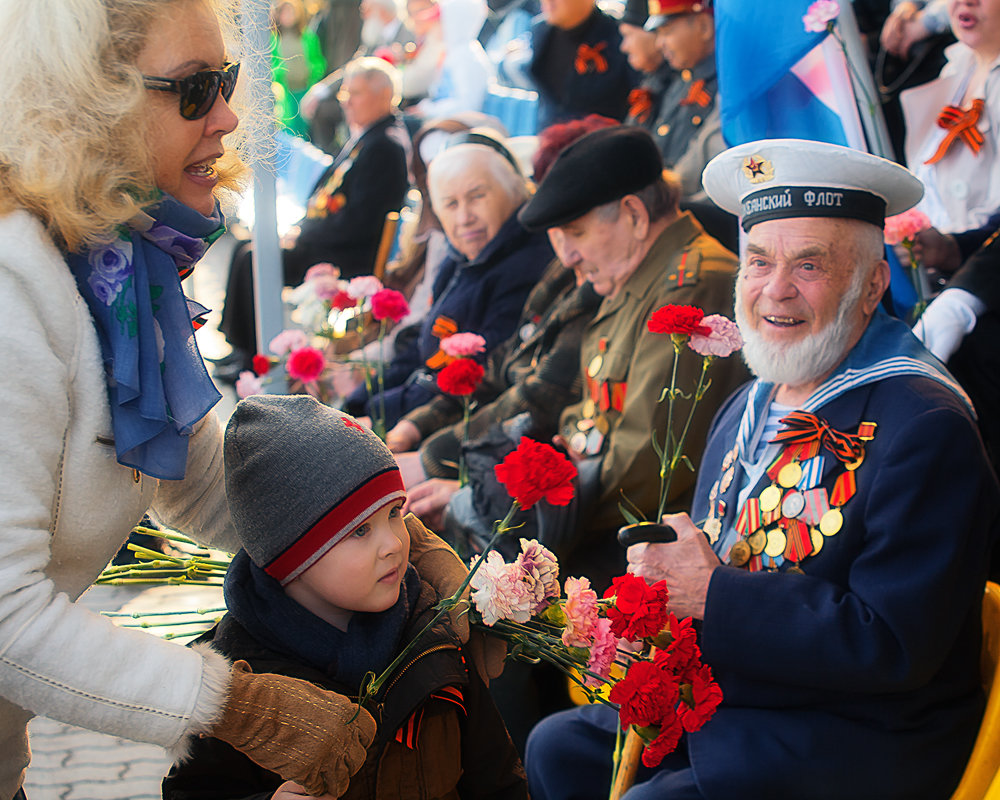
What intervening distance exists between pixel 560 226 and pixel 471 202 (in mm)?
1081

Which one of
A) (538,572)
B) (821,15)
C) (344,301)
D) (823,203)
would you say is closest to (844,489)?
(823,203)

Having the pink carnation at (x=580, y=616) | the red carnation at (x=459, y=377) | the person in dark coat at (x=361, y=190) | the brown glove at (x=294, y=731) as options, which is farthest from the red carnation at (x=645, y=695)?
the person in dark coat at (x=361, y=190)

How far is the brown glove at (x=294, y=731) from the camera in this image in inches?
51.9

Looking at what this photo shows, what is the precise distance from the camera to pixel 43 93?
129 centimetres

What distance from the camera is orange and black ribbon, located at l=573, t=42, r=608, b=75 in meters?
5.38

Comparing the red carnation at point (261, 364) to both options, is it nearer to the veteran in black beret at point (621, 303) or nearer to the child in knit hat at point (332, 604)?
the veteran in black beret at point (621, 303)

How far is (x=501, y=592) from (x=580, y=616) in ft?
0.47

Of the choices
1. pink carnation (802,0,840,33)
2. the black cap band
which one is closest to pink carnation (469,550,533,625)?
the black cap band

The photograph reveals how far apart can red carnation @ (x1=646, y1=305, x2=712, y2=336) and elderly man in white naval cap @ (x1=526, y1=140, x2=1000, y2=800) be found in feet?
0.85

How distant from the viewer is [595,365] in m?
2.95

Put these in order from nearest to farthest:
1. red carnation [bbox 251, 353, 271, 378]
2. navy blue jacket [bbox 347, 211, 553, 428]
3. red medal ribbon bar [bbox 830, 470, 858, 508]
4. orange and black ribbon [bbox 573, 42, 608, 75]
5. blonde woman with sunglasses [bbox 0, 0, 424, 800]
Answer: blonde woman with sunglasses [bbox 0, 0, 424, 800]
red medal ribbon bar [bbox 830, 470, 858, 508]
red carnation [bbox 251, 353, 271, 378]
navy blue jacket [bbox 347, 211, 553, 428]
orange and black ribbon [bbox 573, 42, 608, 75]

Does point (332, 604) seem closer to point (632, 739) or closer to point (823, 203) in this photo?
point (632, 739)

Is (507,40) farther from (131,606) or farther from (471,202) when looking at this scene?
(131,606)

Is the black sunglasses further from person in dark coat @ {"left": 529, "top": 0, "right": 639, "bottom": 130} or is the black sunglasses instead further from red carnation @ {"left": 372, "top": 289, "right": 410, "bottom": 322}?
person in dark coat @ {"left": 529, "top": 0, "right": 639, "bottom": 130}
